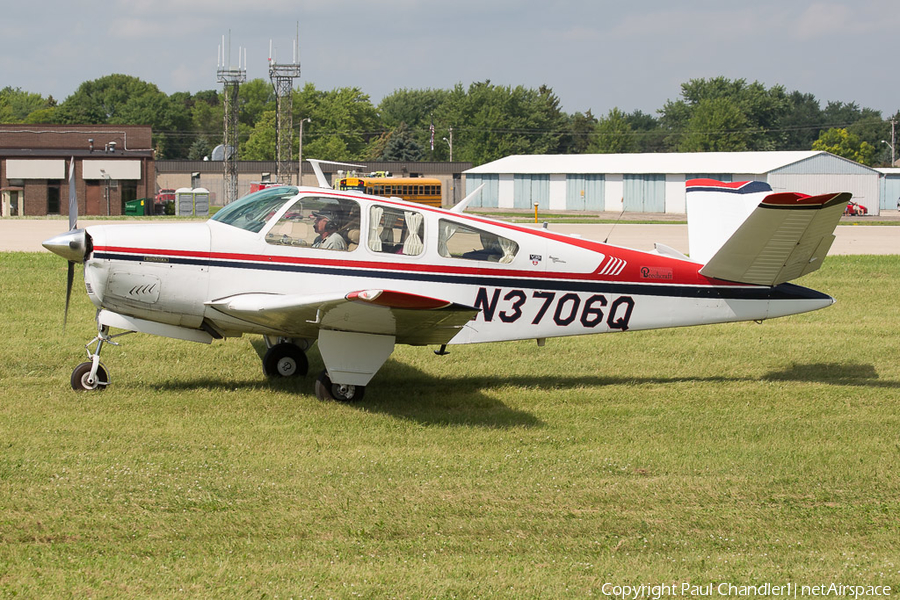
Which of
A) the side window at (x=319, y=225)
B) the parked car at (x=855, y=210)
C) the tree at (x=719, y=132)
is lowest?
the side window at (x=319, y=225)

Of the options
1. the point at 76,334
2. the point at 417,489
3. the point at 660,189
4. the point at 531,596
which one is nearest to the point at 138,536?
the point at 417,489

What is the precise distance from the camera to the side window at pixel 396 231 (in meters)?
8.80

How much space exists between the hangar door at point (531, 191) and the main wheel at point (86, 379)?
2487 inches

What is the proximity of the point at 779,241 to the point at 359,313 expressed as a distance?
178 inches

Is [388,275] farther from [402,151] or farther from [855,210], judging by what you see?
[402,151]

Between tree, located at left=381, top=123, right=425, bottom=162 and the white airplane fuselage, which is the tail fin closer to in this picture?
the white airplane fuselage

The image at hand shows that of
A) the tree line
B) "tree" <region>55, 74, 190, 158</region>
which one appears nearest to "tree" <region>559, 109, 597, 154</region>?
the tree line

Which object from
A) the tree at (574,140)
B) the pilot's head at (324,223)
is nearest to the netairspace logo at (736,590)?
the pilot's head at (324,223)

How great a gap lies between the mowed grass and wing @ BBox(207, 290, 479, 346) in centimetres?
81

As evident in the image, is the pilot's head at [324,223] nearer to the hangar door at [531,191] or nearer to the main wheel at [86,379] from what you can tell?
the main wheel at [86,379]

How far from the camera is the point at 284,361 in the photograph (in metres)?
9.92

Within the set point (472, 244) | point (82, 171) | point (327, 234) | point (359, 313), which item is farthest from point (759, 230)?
point (82, 171)

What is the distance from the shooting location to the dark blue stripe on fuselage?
857 cm

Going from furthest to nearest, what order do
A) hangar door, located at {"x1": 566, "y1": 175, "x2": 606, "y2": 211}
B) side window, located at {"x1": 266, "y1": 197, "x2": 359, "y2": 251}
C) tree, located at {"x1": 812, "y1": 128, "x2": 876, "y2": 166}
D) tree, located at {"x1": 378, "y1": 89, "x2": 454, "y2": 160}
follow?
tree, located at {"x1": 378, "y1": 89, "x2": 454, "y2": 160} → tree, located at {"x1": 812, "y1": 128, "x2": 876, "y2": 166} → hangar door, located at {"x1": 566, "y1": 175, "x2": 606, "y2": 211} → side window, located at {"x1": 266, "y1": 197, "x2": 359, "y2": 251}
